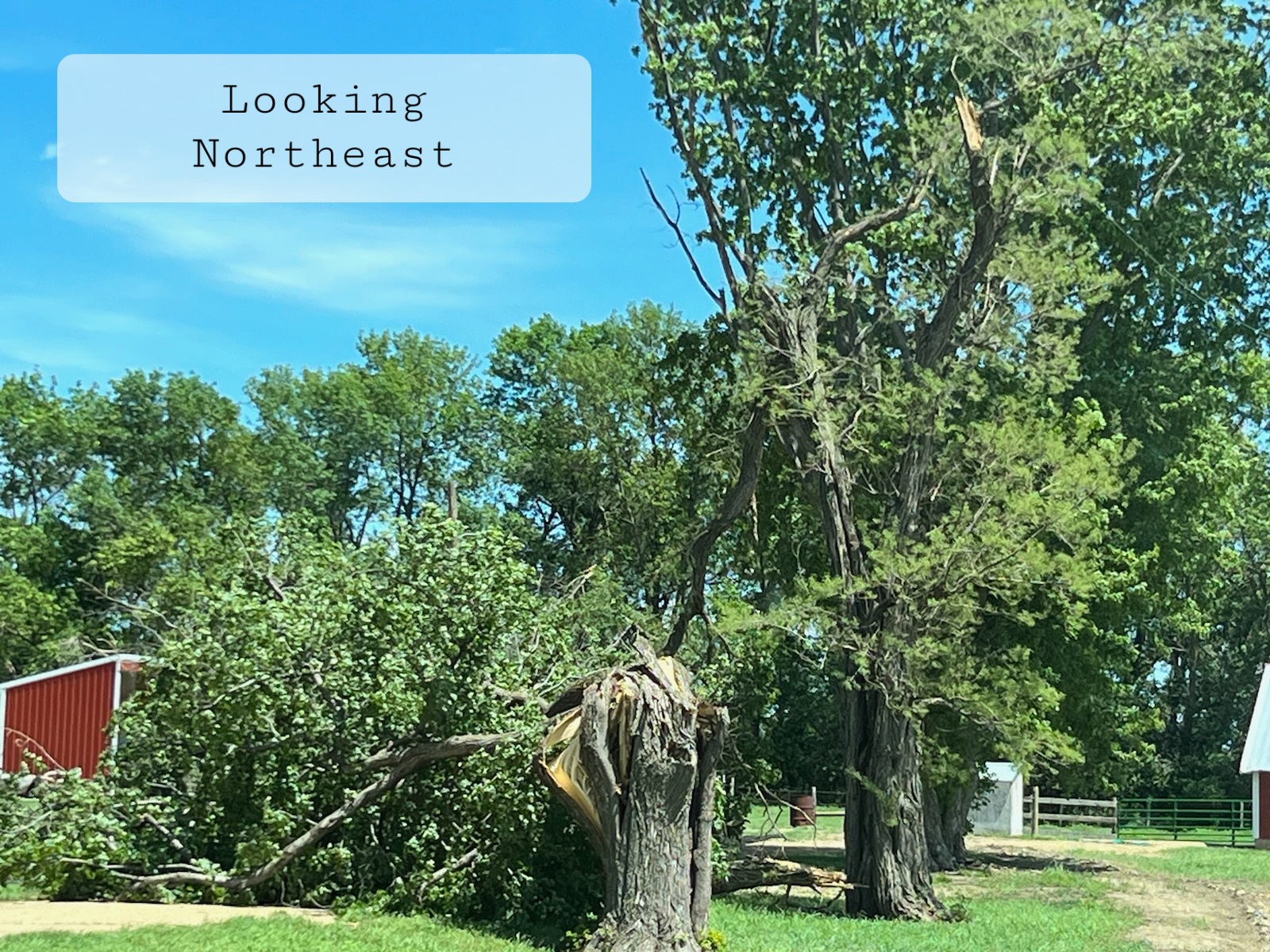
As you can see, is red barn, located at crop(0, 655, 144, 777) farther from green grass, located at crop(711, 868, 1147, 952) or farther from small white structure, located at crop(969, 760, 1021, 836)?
small white structure, located at crop(969, 760, 1021, 836)

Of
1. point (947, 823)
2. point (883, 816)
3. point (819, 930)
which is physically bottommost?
point (947, 823)

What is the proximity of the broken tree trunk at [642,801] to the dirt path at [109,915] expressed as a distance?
2.93 meters

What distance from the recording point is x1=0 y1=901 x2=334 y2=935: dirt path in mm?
11750

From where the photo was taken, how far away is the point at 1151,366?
1024 inches

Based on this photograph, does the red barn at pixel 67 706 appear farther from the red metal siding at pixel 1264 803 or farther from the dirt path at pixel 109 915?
the red metal siding at pixel 1264 803

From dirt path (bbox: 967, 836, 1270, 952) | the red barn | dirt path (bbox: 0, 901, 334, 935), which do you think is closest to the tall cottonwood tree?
dirt path (bbox: 967, 836, 1270, 952)

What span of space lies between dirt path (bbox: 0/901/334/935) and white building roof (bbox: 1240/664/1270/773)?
1210 inches

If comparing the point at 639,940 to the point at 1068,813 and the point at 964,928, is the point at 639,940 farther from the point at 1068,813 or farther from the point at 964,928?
the point at 1068,813

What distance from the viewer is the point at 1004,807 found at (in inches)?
1501

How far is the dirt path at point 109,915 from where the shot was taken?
38.5 ft

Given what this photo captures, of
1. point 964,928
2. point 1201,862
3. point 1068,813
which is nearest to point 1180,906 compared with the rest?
point 964,928

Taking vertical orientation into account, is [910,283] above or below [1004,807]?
above

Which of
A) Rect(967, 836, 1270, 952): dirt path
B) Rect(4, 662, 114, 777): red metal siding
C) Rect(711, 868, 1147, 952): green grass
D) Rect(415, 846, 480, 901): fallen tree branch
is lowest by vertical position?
Rect(967, 836, 1270, 952): dirt path

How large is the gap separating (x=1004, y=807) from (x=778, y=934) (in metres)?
26.2
